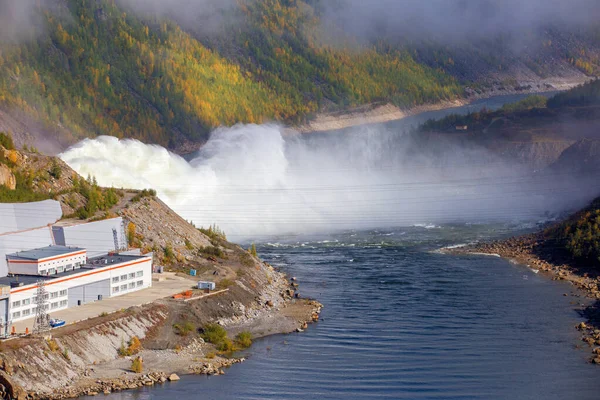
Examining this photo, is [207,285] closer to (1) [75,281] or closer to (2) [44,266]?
(1) [75,281]

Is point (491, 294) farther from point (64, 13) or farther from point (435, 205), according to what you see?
point (64, 13)

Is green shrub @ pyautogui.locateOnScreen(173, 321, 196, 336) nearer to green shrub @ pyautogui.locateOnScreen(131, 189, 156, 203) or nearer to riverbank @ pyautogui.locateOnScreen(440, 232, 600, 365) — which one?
riverbank @ pyautogui.locateOnScreen(440, 232, 600, 365)

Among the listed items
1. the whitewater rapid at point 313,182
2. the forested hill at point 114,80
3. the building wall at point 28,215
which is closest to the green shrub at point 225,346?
the building wall at point 28,215

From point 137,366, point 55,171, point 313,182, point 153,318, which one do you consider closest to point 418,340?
point 153,318

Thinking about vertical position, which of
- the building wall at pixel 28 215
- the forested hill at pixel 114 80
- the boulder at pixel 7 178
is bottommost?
the building wall at pixel 28 215

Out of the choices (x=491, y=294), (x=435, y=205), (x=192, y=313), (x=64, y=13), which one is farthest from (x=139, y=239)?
(x=64, y=13)

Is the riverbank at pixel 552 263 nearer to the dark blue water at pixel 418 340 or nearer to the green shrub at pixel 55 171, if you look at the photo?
the dark blue water at pixel 418 340
